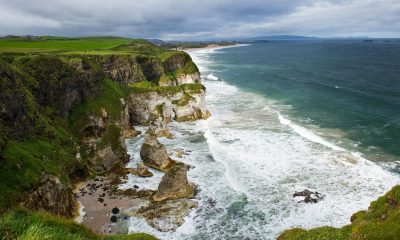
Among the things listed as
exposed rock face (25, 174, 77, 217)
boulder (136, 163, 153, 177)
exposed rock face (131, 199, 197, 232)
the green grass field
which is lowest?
exposed rock face (131, 199, 197, 232)

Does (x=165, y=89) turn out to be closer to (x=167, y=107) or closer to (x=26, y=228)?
(x=167, y=107)

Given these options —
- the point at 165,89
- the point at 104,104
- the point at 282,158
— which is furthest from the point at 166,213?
Result: the point at 165,89

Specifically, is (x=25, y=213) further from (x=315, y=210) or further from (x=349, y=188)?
(x=349, y=188)

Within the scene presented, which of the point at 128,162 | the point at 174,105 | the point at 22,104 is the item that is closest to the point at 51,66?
the point at 22,104

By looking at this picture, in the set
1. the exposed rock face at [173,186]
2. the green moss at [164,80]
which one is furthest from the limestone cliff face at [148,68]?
the exposed rock face at [173,186]

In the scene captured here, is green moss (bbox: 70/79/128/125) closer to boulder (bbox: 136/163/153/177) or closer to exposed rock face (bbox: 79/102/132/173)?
exposed rock face (bbox: 79/102/132/173)

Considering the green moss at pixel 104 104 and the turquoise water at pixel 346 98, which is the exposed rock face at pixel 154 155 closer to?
the green moss at pixel 104 104

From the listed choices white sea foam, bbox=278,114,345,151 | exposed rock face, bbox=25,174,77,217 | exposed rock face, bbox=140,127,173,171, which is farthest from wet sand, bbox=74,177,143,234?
white sea foam, bbox=278,114,345,151
